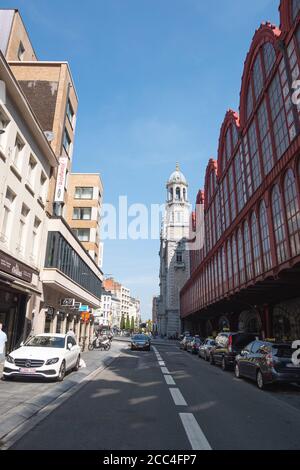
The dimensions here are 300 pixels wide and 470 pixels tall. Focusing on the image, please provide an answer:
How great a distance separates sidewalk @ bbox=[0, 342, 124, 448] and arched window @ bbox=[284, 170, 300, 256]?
477 inches

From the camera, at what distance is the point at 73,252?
84.7 feet

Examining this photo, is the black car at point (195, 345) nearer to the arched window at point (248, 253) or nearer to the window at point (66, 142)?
the arched window at point (248, 253)

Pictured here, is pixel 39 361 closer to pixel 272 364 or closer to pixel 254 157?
pixel 272 364

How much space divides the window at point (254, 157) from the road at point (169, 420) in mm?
16976

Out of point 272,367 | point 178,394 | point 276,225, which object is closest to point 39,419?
point 178,394

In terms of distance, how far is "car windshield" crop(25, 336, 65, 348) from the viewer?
42.0 feet

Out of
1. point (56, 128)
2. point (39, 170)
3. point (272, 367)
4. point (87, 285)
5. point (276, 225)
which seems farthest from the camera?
point (87, 285)

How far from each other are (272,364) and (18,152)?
47.9ft

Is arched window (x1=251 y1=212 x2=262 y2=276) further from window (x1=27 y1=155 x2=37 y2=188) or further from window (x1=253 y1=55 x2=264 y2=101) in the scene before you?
window (x1=27 y1=155 x2=37 y2=188)

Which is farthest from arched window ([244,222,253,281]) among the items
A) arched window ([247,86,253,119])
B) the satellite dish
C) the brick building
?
the satellite dish

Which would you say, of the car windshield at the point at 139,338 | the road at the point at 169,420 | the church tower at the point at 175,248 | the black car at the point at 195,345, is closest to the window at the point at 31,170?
the road at the point at 169,420
